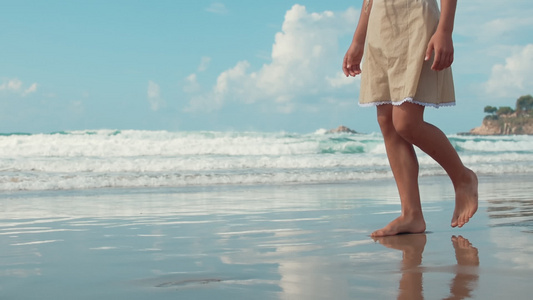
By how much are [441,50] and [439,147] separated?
1.63 ft

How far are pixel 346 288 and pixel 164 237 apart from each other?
62.3 inches

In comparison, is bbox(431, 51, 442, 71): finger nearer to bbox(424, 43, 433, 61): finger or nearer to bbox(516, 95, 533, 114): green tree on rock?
bbox(424, 43, 433, 61): finger

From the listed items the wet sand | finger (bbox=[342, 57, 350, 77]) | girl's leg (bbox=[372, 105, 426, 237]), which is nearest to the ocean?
the wet sand

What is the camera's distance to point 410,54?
2.99 m

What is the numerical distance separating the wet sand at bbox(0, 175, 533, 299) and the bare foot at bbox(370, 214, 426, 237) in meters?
0.07

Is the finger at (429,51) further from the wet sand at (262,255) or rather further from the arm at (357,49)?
the wet sand at (262,255)

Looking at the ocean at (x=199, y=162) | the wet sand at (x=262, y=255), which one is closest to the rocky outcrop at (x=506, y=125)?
the ocean at (x=199, y=162)

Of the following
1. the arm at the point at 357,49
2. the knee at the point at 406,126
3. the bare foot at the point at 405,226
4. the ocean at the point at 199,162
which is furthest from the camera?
the ocean at the point at 199,162

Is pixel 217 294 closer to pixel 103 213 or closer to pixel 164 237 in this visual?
pixel 164 237

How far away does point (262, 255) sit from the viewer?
2.52 meters

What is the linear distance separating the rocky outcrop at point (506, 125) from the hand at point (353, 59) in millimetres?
69387

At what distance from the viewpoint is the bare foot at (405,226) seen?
10.2 ft

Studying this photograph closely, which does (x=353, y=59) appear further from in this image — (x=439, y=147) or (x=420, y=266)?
(x=420, y=266)

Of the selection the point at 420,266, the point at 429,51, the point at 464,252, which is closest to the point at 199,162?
the point at 429,51
